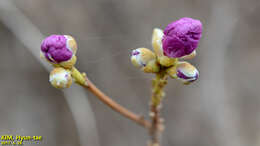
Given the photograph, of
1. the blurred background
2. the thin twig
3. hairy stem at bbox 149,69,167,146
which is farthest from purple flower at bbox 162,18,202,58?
the blurred background

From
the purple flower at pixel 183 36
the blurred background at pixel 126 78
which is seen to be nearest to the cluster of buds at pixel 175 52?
the purple flower at pixel 183 36

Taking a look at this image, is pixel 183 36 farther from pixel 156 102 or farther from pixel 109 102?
pixel 109 102

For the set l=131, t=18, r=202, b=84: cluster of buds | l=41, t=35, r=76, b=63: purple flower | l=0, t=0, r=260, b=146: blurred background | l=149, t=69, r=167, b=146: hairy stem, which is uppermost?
l=0, t=0, r=260, b=146: blurred background

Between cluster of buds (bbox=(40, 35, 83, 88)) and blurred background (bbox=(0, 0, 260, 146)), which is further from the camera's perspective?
blurred background (bbox=(0, 0, 260, 146))

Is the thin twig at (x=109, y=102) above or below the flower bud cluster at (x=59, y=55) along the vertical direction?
below

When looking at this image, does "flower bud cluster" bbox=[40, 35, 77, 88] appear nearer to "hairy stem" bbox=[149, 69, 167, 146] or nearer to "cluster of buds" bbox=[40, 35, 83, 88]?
"cluster of buds" bbox=[40, 35, 83, 88]

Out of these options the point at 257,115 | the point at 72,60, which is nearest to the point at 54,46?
the point at 72,60

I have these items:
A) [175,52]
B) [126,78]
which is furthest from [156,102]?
[126,78]

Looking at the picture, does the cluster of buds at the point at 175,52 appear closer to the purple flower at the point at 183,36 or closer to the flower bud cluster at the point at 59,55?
the purple flower at the point at 183,36
